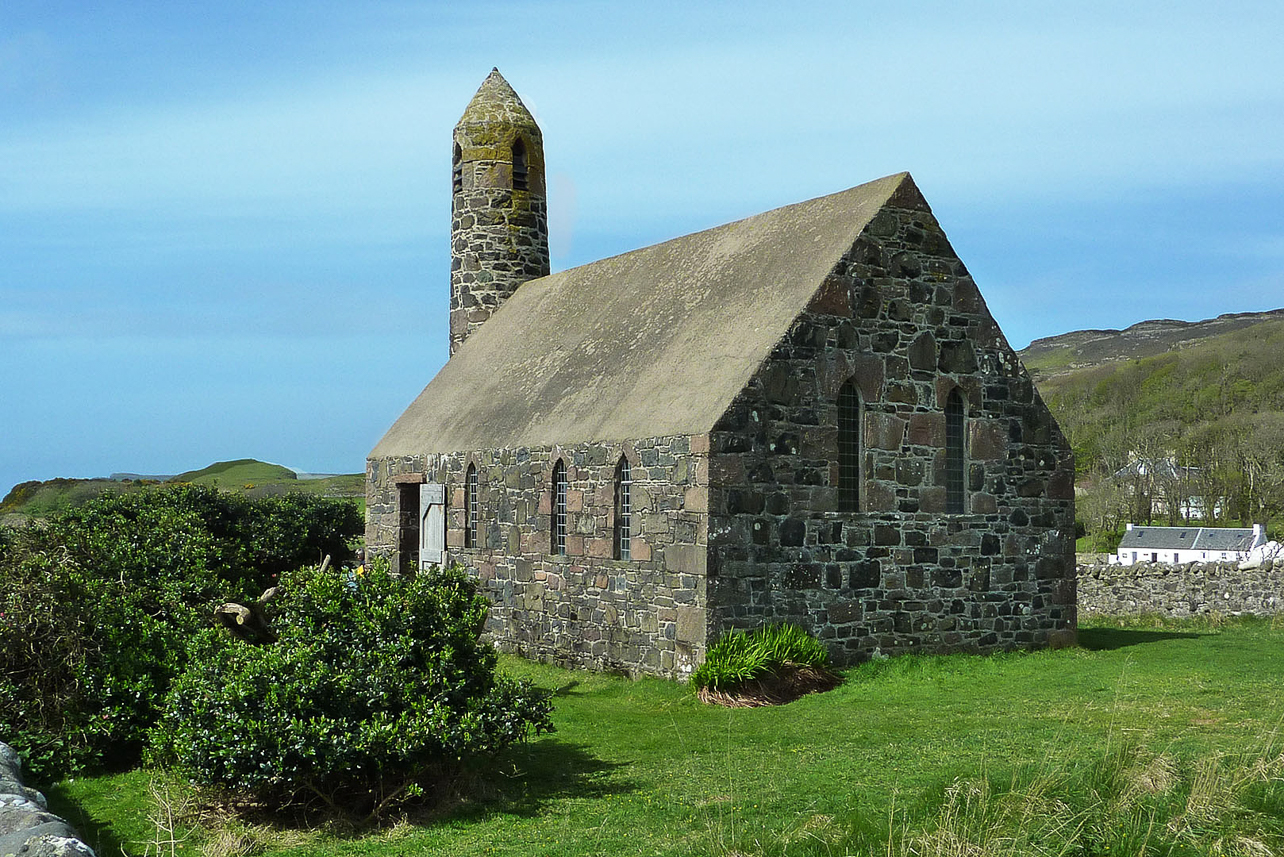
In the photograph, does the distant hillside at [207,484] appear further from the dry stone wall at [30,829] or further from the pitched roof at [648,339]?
the dry stone wall at [30,829]

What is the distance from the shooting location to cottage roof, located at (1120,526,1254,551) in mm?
51719

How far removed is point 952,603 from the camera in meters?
17.8

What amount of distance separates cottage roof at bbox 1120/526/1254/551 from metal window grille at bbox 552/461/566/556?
40.6 meters

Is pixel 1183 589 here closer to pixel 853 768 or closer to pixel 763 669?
pixel 763 669

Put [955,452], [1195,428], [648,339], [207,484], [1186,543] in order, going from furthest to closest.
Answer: [1195,428] < [1186,543] < [207,484] < [648,339] < [955,452]

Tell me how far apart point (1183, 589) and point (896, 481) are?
14125 mm

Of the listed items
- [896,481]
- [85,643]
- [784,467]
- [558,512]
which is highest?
[784,467]

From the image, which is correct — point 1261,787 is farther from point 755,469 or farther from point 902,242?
point 902,242

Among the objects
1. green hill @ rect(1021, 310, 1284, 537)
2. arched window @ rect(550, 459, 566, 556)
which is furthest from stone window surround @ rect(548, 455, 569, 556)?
green hill @ rect(1021, 310, 1284, 537)

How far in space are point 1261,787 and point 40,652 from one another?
1154 centimetres

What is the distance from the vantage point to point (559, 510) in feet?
62.4

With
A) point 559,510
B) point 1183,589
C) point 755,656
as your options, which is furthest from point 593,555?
point 1183,589

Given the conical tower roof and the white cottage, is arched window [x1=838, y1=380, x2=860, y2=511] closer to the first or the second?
the conical tower roof

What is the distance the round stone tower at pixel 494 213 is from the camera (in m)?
28.7
